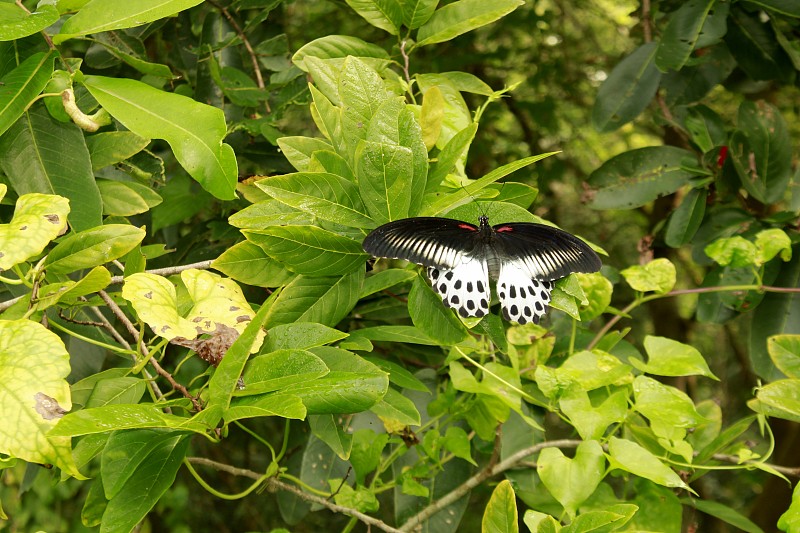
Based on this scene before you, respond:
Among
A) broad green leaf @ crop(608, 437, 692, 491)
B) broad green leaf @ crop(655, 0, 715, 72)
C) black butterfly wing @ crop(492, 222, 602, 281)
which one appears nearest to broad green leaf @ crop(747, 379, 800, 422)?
broad green leaf @ crop(608, 437, 692, 491)

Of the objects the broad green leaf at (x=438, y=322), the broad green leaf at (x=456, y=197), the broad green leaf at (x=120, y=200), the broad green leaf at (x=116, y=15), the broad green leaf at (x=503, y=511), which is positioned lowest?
the broad green leaf at (x=503, y=511)

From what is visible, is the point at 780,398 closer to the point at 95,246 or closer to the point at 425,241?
the point at 425,241

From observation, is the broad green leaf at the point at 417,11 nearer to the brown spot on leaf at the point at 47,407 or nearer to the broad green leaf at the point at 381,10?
the broad green leaf at the point at 381,10

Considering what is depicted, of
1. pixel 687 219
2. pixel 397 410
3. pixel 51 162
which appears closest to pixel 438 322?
pixel 397 410

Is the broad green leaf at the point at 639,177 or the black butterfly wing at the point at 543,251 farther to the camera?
the broad green leaf at the point at 639,177

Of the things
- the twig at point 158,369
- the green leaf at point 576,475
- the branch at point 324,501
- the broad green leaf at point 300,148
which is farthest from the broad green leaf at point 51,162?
the green leaf at point 576,475

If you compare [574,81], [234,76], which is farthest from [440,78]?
[574,81]

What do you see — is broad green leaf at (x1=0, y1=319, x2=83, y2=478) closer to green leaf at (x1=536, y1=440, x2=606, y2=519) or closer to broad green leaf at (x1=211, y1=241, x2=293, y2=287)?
broad green leaf at (x1=211, y1=241, x2=293, y2=287)
